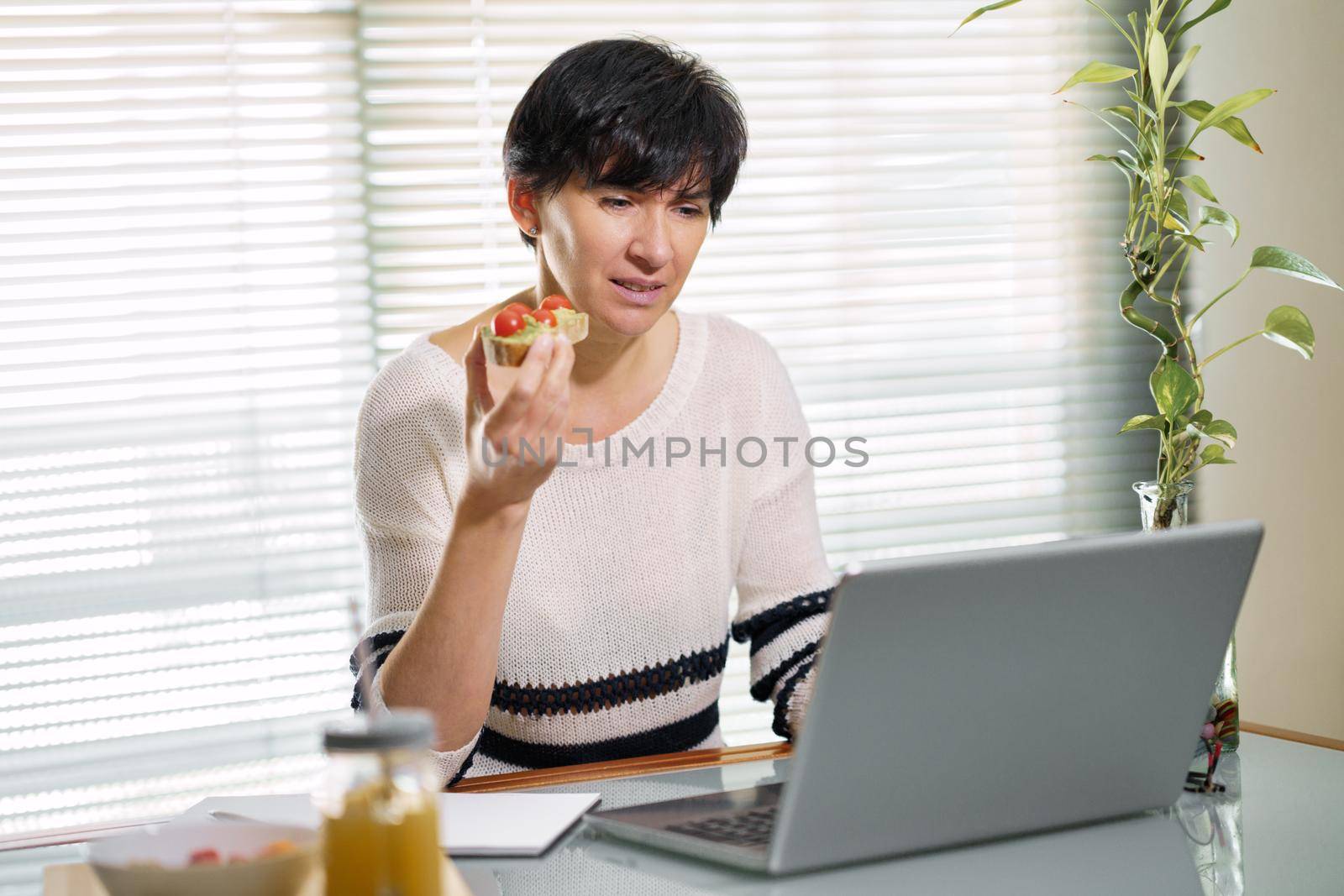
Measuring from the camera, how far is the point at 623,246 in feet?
4.74

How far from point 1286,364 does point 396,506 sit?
1.71 m

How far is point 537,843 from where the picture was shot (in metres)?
0.88

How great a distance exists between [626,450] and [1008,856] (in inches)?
34.1

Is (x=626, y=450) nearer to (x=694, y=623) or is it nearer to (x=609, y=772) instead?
(x=694, y=623)

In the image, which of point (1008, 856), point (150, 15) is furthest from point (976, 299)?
point (1008, 856)

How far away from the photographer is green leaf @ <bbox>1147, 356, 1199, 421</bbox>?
1.17 meters

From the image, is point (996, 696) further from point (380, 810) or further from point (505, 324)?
point (505, 324)

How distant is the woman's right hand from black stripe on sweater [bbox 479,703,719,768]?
0.46m

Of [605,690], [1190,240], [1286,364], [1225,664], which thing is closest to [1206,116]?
[1190,240]

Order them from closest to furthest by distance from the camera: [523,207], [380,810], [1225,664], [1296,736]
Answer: [380,810]
[1225,664]
[1296,736]
[523,207]

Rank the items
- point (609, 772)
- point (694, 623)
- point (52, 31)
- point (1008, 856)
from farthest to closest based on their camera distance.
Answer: point (52, 31)
point (694, 623)
point (609, 772)
point (1008, 856)

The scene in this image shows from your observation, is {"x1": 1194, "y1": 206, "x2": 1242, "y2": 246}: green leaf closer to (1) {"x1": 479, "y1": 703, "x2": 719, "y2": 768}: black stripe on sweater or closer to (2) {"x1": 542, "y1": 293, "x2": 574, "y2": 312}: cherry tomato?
(2) {"x1": 542, "y1": 293, "x2": 574, "y2": 312}: cherry tomato

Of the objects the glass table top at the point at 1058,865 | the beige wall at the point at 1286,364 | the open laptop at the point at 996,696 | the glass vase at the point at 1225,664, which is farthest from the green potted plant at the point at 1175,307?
the beige wall at the point at 1286,364

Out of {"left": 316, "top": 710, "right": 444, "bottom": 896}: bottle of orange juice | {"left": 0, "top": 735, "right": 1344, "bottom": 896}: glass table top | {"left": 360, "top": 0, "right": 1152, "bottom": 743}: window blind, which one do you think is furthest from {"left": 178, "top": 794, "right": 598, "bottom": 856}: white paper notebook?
{"left": 360, "top": 0, "right": 1152, "bottom": 743}: window blind
